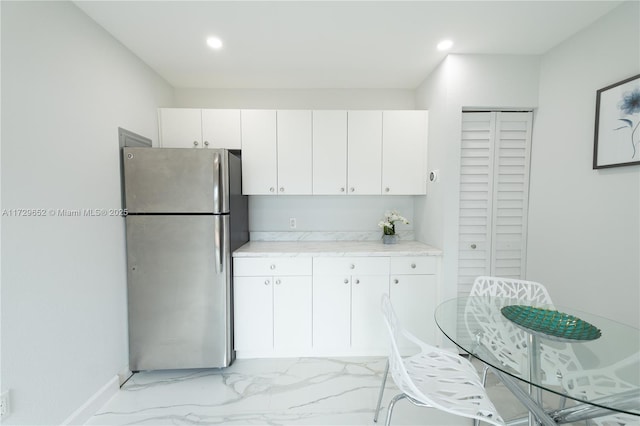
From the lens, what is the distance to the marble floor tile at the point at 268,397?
5.22 ft

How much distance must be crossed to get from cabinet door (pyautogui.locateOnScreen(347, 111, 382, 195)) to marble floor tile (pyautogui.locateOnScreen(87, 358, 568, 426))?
156 centimetres

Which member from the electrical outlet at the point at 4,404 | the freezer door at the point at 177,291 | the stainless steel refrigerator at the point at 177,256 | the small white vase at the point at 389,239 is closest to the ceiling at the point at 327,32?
the stainless steel refrigerator at the point at 177,256

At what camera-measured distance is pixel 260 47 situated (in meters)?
1.92

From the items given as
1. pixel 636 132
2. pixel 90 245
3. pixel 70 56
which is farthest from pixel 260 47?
pixel 636 132

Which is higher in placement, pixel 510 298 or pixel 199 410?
pixel 510 298

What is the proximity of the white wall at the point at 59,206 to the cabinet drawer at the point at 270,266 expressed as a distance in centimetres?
84

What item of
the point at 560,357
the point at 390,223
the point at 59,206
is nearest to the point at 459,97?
the point at 390,223

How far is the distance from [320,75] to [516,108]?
172 centimetres

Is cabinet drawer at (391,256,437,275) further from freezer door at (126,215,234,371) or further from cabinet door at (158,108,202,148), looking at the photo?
cabinet door at (158,108,202,148)

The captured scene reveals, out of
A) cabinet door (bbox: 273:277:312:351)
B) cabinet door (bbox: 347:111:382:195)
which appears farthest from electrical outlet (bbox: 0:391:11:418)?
cabinet door (bbox: 347:111:382:195)

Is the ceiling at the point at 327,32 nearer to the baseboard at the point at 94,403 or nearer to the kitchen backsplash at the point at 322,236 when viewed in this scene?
the kitchen backsplash at the point at 322,236

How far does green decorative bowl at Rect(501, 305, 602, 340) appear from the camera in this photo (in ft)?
3.87

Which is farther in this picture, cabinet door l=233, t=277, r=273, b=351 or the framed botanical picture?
cabinet door l=233, t=277, r=273, b=351

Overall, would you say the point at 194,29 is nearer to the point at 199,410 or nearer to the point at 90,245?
the point at 90,245
